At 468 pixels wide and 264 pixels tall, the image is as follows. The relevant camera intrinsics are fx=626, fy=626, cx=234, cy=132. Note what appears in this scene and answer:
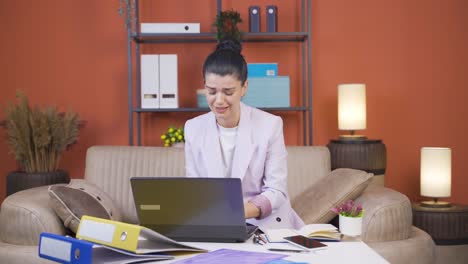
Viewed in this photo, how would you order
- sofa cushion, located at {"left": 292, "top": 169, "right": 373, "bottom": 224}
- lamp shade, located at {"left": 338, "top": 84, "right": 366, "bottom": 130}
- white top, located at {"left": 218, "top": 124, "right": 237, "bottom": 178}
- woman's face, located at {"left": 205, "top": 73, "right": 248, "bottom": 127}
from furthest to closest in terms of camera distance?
1. lamp shade, located at {"left": 338, "top": 84, "right": 366, "bottom": 130}
2. sofa cushion, located at {"left": 292, "top": 169, "right": 373, "bottom": 224}
3. white top, located at {"left": 218, "top": 124, "right": 237, "bottom": 178}
4. woman's face, located at {"left": 205, "top": 73, "right": 248, "bottom": 127}

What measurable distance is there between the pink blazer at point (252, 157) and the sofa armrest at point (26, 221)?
0.74m

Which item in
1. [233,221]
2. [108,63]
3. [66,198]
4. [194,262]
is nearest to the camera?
[194,262]

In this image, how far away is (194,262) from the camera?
1421 millimetres

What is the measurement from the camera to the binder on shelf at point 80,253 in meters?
1.39

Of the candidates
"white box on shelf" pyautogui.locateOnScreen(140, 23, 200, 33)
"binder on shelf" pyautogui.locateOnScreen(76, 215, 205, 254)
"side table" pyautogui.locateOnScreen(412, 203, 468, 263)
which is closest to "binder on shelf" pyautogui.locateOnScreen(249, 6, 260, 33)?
"white box on shelf" pyautogui.locateOnScreen(140, 23, 200, 33)

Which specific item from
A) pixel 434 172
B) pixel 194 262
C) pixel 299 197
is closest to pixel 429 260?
pixel 299 197

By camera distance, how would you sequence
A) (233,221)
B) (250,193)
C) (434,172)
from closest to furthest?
(233,221), (250,193), (434,172)

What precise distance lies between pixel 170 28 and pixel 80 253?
9.45 feet

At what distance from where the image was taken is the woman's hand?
207cm

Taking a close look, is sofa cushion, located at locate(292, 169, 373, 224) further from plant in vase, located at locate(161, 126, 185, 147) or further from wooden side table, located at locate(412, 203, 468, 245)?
plant in vase, located at locate(161, 126, 185, 147)

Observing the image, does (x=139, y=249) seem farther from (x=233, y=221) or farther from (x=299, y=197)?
(x=299, y=197)

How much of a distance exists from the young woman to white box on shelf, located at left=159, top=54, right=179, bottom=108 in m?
1.64

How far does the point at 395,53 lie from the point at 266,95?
1.04 metres

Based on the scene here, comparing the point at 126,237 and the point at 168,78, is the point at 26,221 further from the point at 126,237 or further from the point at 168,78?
the point at 168,78
